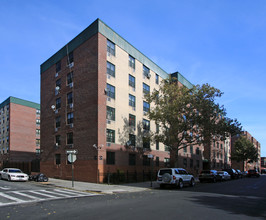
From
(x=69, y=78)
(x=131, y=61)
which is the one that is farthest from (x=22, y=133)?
(x=131, y=61)

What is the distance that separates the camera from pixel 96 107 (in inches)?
1083

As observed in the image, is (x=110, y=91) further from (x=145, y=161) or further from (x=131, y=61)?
(x=145, y=161)

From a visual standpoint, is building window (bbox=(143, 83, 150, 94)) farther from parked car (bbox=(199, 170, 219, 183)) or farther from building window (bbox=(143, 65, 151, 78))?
parked car (bbox=(199, 170, 219, 183))

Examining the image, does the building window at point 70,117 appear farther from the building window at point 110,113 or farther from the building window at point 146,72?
the building window at point 146,72

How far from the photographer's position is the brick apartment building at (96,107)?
27.8m

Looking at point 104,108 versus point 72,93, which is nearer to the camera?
point 104,108

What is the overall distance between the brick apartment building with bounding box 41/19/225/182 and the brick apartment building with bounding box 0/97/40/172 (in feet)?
88.1

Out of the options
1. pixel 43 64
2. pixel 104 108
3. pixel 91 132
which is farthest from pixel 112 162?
pixel 43 64

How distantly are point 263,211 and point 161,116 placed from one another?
19197 millimetres

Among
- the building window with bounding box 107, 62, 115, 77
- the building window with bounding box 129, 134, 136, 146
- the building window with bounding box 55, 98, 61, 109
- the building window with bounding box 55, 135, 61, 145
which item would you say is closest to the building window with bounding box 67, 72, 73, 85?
the building window with bounding box 55, 98, 61, 109

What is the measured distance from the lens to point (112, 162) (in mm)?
28594

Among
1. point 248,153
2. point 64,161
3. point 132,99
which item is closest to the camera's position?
point 64,161

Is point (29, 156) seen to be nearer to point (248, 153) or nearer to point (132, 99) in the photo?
point (132, 99)

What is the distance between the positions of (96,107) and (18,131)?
40309 millimetres
